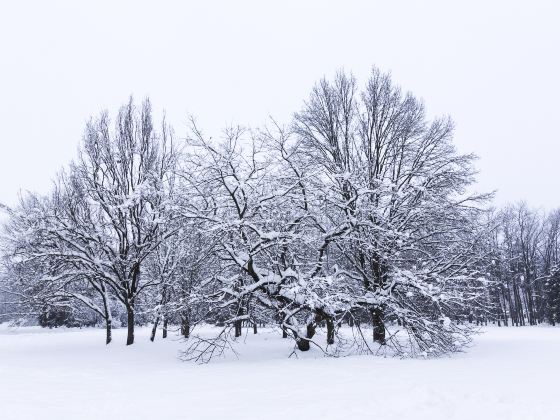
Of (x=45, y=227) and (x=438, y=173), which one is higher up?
(x=438, y=173)

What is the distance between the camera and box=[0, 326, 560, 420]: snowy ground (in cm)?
552

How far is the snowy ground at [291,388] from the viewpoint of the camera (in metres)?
5.52

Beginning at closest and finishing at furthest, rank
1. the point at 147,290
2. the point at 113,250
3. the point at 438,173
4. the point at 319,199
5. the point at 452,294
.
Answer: the point at 452,294, the point at 319,199, the point at 438,173, the point at 113,250, the point at 147,290

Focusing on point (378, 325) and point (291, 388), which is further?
point (378, 325)

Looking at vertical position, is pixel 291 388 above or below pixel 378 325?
below

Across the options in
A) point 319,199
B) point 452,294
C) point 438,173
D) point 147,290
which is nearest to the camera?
point 452,294

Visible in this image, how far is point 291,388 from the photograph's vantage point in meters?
7.34

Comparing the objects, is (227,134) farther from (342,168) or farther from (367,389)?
(367,389)

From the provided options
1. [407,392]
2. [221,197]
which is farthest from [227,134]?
[407,392]

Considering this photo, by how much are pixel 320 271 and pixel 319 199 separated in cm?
235

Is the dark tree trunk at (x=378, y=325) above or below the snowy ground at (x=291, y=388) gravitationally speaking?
above

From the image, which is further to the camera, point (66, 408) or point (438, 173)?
point (438, 173)

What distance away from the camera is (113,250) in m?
15.4

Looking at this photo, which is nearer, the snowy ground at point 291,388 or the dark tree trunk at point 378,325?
the snowy ground at point 291,388
